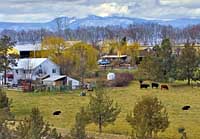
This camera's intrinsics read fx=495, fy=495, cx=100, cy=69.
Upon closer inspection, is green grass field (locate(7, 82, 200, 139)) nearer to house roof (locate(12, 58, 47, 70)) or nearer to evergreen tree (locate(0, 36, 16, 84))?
evergreen tree (locate(0, 36, 16, 84))

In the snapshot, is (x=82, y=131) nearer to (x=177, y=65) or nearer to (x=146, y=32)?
(x=177, y=65)

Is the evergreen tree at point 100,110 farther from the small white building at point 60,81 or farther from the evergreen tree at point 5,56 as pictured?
the small white building at point 60,81

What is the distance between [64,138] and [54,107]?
60.0 ft

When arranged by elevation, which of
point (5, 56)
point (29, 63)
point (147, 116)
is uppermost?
point (5, 56)

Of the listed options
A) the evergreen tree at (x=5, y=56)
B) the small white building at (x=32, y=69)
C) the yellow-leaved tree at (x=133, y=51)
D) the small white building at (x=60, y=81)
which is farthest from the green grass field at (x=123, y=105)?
the yellow-leaved tree at (x=133, y=51)

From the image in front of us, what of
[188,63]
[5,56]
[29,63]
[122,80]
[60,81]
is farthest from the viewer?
[29,63]

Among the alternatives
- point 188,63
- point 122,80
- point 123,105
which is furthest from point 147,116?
point 122,80

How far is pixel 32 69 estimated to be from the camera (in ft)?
221

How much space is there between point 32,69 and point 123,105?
27866 millimetres

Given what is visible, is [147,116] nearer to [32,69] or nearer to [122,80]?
[122,80]

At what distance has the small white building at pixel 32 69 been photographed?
222 ft

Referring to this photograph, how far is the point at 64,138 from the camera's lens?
936 inches

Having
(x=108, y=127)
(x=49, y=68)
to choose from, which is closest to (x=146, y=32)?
(x=49, y=68)

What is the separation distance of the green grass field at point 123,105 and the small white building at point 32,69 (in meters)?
12.2
